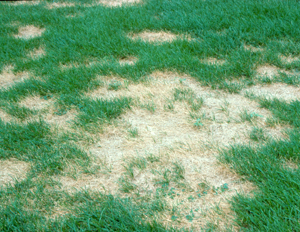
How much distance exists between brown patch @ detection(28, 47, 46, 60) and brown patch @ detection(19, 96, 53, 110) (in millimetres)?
1040

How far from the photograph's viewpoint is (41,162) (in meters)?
2.57

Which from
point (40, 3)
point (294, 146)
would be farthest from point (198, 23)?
point (40, 3)

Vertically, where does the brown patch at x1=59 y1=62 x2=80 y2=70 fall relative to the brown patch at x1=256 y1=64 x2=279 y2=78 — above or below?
below

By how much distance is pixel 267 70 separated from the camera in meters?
3.67

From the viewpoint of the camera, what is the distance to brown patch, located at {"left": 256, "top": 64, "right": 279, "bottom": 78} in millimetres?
3546

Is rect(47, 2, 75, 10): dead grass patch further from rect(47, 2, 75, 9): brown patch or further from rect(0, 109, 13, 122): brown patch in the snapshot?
rect(0, 109, 13, 122): brown patch

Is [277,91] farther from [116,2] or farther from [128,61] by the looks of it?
[116,2]

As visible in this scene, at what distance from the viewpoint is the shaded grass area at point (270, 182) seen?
74.7 inches

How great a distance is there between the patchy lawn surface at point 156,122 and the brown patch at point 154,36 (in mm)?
17

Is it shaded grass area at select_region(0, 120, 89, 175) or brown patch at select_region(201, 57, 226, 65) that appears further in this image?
brown patch at select_region(201, 57, 226, 65)

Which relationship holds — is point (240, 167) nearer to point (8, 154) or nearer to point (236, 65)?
point (236, 65)

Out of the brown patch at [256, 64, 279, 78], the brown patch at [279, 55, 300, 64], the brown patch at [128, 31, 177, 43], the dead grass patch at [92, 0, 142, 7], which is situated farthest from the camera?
the dead grass patch at [92, 0, 142, 7]

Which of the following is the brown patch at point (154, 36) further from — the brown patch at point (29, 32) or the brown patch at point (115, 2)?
the brown patch at point (29, 32)

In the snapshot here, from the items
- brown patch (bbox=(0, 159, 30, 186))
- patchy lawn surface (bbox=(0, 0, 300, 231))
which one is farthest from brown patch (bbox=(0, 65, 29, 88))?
brown patch (bbox=(0, 159, 30, 186))
